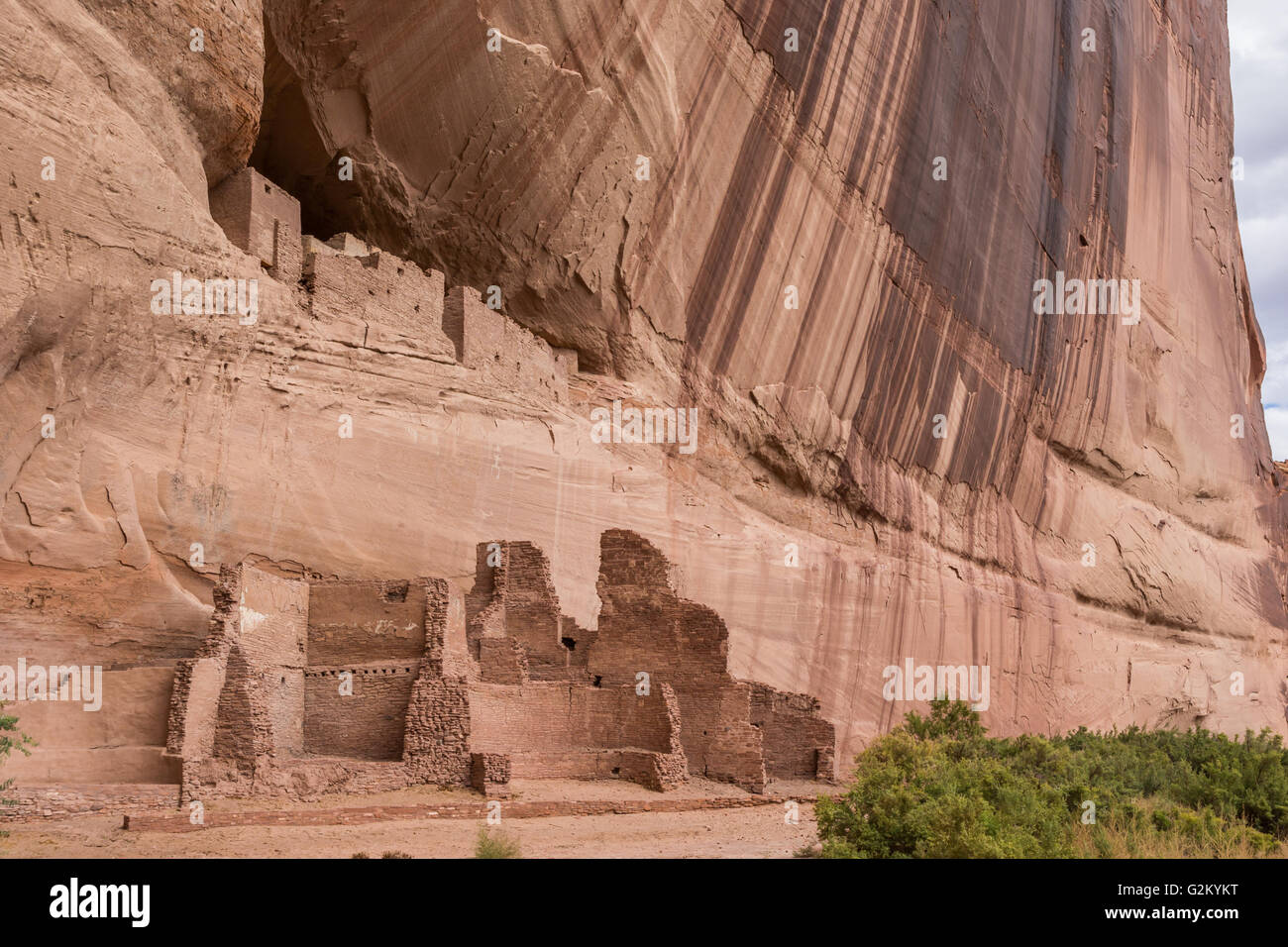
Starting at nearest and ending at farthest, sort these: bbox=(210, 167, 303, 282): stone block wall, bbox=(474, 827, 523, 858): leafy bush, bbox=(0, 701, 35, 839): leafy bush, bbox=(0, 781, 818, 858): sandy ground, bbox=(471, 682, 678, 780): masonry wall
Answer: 1. bbox=(474, 827, 523, 858): leafy bush
2. bbox=(0, 781, 818, 858): sandy ground
3. bbox=(0, 701, 35, 839): leafy bush
4. bbox=(471, 682, 678, 780): masonry wall
5. bbox=(210, 167, 303, 282): stone block wall

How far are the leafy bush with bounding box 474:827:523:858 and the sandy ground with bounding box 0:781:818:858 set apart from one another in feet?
0.53

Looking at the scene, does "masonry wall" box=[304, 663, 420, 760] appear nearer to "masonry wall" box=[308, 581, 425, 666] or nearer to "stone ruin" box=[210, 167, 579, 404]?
"masonry wall" box=[308, 581, 425, 666]

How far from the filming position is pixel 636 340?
90.5 feet

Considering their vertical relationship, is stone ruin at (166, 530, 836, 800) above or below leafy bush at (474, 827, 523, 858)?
above

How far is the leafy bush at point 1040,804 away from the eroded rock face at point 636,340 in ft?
23.3

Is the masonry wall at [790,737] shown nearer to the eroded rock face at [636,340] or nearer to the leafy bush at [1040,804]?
the leafy bush at [1040,804]

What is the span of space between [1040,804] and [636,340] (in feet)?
49.6

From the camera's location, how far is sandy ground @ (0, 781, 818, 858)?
12336 millimetres

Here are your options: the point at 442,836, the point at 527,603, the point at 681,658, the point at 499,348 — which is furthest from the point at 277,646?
the point at 499,348

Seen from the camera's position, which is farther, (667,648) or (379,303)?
(379,303)

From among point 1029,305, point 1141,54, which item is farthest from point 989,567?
point 1141,54

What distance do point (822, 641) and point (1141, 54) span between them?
30.2 m

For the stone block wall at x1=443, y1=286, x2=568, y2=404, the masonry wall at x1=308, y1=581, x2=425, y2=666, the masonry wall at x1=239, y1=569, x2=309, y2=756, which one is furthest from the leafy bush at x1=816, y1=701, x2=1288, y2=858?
the stone block wall at x1=443, y1=286, x2=568, y2=404

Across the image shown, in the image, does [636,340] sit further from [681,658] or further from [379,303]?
[681,658]
